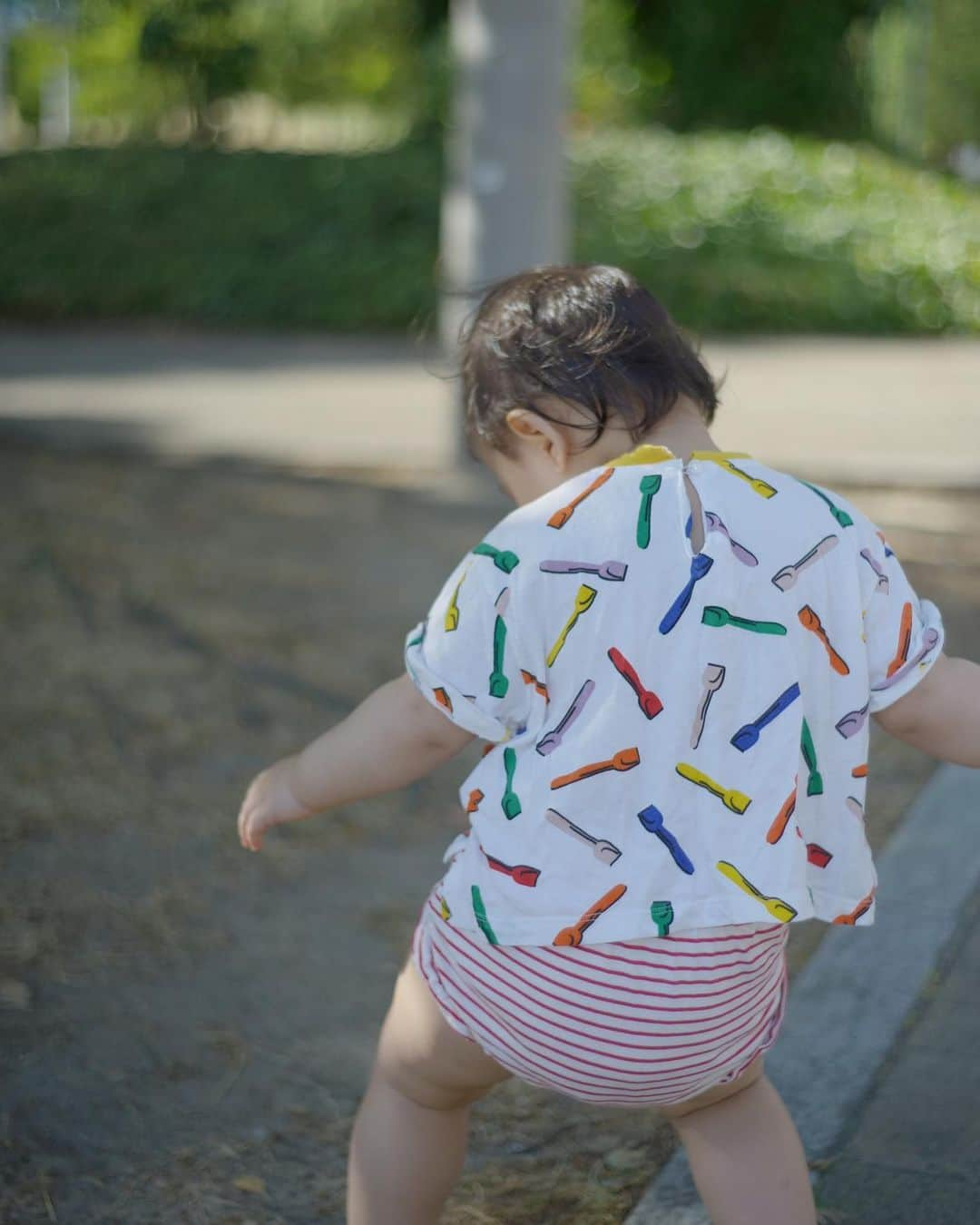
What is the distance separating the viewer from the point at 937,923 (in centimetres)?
296

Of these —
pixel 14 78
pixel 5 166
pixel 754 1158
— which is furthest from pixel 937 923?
pixel 14 78

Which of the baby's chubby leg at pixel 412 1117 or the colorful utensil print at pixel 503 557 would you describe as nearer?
the colorful utensil print at pixel 503 557

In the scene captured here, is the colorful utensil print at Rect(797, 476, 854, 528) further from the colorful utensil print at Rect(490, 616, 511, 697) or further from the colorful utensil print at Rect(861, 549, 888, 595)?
the colorful utensil print at Rect(490, 616, 511, 697)

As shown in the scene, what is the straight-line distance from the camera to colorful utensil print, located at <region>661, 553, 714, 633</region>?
64.6 inches

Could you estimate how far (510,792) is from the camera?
1.70 m

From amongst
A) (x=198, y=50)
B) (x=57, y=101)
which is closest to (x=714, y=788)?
(x=198, y=50)

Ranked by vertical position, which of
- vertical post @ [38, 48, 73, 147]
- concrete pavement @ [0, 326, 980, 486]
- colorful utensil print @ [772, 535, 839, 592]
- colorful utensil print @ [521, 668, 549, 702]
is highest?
colorful utensil print @ [772, 535, 839, 592]

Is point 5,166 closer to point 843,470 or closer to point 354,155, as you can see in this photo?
point 354,155

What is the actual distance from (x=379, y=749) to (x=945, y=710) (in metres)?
0.62

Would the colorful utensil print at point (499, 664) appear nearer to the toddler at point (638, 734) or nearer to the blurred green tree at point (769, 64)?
the toddler at point (638, 734)

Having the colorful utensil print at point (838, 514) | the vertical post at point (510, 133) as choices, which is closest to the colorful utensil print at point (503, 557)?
the colorful utensil print at point (838, 514)

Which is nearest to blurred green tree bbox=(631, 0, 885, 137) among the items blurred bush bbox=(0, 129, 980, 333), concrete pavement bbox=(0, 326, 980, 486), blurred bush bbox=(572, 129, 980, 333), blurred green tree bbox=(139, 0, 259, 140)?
blurred bush bbox=(0, 129, 980, 333)

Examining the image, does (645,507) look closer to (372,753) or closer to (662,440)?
(662,440)

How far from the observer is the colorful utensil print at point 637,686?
5.39 ft
